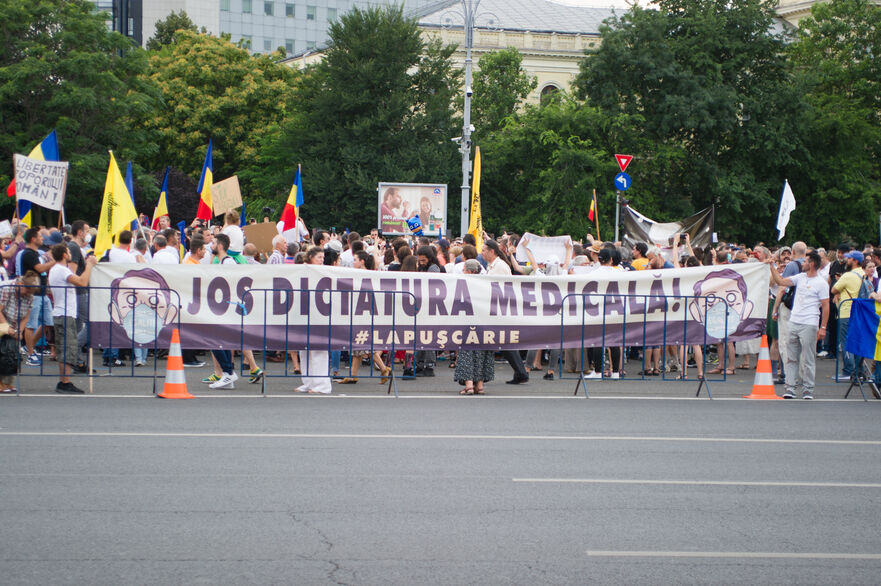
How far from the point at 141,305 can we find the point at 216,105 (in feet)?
166

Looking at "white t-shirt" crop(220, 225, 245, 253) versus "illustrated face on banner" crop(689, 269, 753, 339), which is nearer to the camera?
"illustrated face on banner" crop(689, 269, 753, 339)

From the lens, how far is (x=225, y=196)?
882 inches

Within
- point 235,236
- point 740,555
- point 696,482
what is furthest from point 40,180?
point 740,555

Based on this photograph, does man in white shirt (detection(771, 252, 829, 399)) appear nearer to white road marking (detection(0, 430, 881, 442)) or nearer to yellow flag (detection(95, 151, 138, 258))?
white road marking (detection(0, 430, 881, 442))

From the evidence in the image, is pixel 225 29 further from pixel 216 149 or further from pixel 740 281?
pixel 740 281

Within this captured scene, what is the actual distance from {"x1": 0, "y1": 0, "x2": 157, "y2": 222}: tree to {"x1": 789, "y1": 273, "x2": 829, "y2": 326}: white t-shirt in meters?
37.7

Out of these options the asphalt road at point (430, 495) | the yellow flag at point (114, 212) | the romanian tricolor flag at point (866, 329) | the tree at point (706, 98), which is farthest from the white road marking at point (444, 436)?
A: the tree at point (706, 98)

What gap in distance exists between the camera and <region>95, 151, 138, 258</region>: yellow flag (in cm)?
1510

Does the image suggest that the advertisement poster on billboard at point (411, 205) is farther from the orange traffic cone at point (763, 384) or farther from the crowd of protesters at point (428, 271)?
the orange traffic cone at point (763, 384)

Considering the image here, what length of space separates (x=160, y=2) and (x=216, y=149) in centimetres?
5549

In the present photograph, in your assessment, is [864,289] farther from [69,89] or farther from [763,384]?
[69,89]

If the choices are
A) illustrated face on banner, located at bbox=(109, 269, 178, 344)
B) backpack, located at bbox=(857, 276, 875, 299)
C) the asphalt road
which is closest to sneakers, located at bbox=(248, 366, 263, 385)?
illustrated face on banner, located at bbox=(109, 269, 178, 344)

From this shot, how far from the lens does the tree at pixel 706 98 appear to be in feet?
155

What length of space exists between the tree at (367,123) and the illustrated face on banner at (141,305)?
35.7 meters
